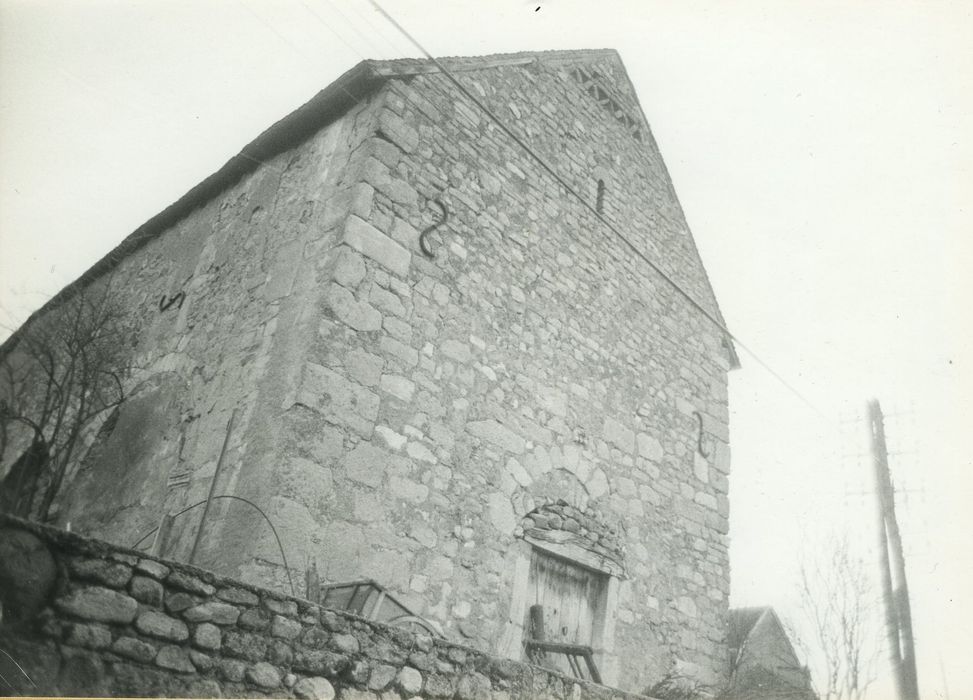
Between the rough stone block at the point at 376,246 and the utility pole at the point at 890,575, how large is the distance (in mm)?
8694

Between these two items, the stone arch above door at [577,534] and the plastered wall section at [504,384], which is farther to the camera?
the stone arch above door at [577,534]

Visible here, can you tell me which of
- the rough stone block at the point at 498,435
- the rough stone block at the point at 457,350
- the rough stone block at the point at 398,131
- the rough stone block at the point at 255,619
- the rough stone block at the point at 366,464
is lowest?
the rough stone block at the point at 255,619

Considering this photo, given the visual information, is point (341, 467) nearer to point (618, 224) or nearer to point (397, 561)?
point (397, 561)

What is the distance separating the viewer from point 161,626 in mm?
2684

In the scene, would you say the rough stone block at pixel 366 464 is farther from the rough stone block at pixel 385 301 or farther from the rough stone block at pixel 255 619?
the rough stone block at pixel 255 619

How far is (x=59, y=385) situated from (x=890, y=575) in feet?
35.3

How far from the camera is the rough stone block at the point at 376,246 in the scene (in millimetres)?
5258

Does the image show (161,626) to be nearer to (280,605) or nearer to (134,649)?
(134,649)

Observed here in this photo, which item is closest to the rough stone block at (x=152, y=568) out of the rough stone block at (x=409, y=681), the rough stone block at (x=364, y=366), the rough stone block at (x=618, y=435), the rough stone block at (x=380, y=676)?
the rough stone block at (x=380, y=676)

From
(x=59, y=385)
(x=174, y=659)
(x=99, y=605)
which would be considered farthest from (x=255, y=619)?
(x=59, y=385)

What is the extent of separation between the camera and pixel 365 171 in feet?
18.1

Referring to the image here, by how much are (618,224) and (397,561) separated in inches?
194

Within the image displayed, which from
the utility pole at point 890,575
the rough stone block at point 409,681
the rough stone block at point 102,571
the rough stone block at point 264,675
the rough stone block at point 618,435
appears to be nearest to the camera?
the rough stone block at point 102,571

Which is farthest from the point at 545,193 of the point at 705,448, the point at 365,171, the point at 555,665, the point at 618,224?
the point at 555,665
